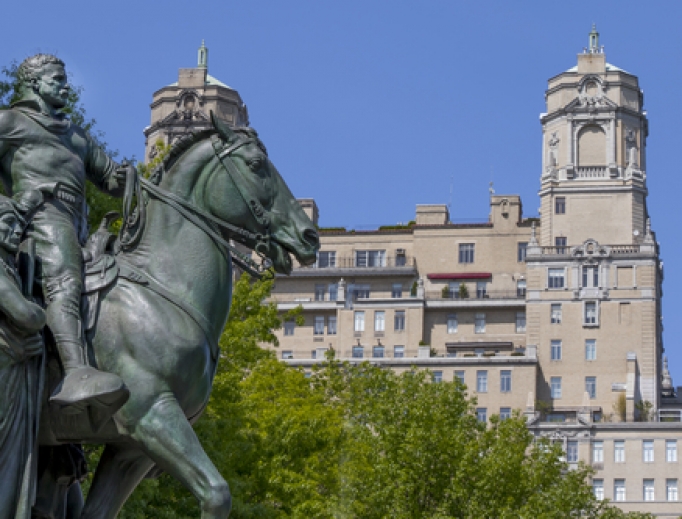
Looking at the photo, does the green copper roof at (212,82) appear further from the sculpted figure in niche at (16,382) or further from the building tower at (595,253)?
the sculpted figure in niche at (16,382)

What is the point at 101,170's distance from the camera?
36.0 ft

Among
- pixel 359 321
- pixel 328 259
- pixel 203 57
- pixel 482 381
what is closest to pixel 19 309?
pixel 482 381

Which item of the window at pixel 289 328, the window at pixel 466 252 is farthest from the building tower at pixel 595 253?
the window at pixel 289 328

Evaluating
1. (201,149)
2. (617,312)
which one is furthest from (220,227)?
(617,312)

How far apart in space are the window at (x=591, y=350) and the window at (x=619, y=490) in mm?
15168

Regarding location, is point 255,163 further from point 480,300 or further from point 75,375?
point 480,300

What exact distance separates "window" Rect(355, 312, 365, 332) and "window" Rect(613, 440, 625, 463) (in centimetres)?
2875

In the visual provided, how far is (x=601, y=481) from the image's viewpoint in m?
122

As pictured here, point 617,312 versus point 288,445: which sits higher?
point 617,312

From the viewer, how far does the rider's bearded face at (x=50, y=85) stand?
35.5ft

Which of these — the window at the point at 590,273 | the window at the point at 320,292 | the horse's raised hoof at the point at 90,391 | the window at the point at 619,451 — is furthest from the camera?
the window at the point at 320,292

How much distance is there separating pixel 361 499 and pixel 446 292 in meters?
97.4

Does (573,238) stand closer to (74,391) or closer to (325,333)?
(325,333)

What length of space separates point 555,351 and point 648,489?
1884 cm
